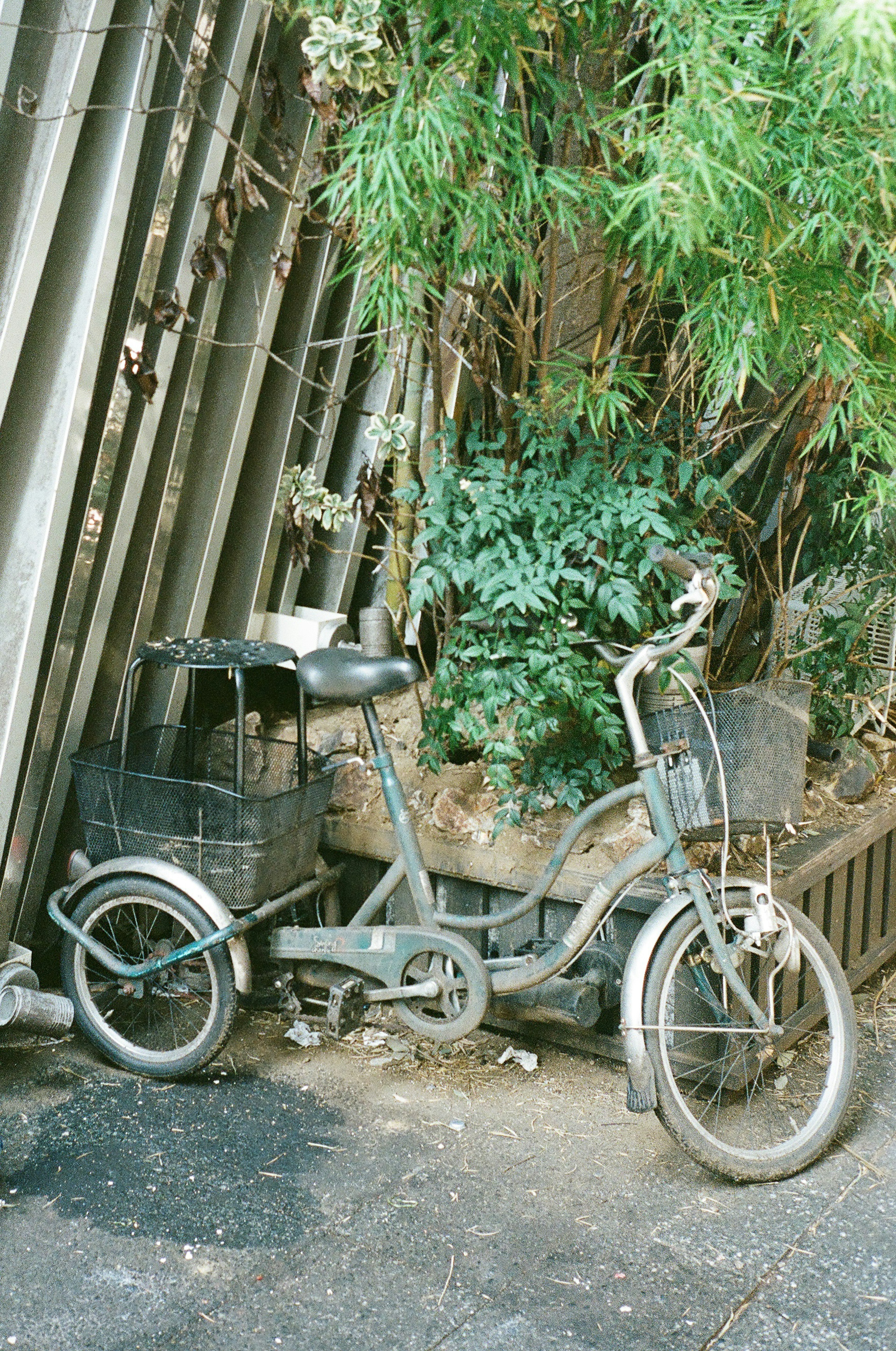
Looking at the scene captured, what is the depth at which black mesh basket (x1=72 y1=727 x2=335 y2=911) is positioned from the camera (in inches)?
140

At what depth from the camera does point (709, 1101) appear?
11.6ft

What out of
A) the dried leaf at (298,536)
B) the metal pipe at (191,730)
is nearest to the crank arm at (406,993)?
the metal pipe at (191,730)

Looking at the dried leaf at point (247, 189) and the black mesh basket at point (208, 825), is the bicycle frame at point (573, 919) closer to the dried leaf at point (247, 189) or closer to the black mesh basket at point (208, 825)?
the black mesh basket at point (208, 825)

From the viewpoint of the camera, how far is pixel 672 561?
3.19m

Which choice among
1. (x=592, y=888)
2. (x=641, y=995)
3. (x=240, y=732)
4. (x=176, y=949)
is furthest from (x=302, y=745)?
(x=641, y=995)

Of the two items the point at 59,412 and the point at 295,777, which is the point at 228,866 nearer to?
the point at 295,777

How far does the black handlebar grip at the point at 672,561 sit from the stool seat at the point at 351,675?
859 millimetres

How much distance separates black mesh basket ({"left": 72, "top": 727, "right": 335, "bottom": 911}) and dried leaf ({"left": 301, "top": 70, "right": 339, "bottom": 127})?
211 cm

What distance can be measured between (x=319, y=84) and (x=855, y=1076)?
12.1 ft

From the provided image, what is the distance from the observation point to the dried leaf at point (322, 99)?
3.89m

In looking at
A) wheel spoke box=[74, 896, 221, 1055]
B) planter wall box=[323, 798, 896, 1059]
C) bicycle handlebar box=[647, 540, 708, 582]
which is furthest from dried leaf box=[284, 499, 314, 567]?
bicycle handlebar box=[647, 540, 708, 582]

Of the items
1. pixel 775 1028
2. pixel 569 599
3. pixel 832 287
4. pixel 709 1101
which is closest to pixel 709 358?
pixel 832 287

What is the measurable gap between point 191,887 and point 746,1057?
178cm

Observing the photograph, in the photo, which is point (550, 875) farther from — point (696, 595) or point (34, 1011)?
point (34, 1011)
